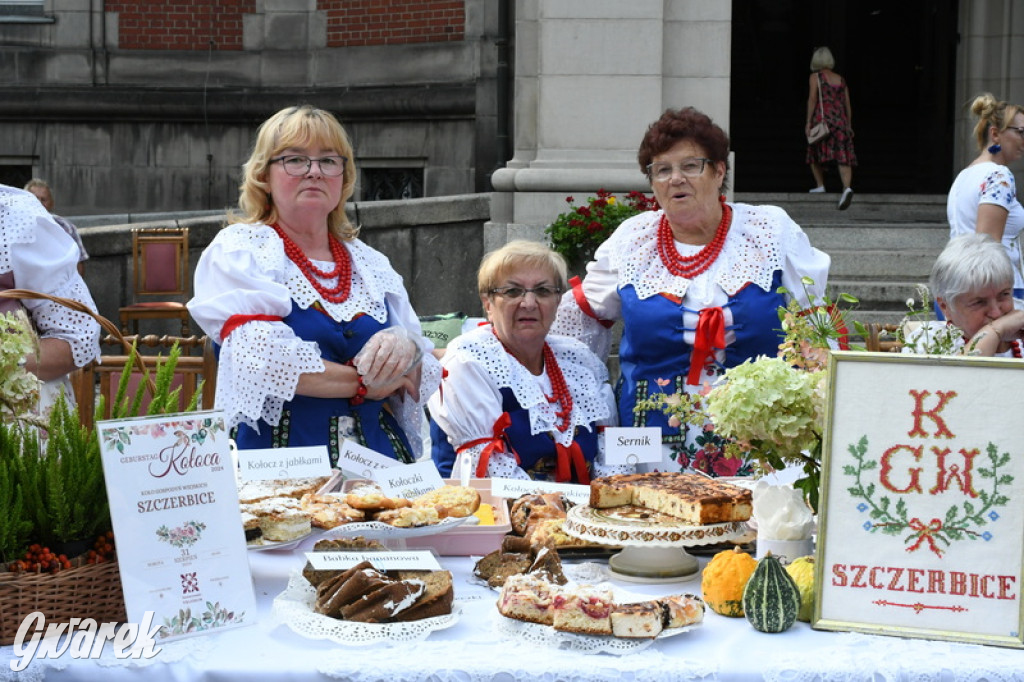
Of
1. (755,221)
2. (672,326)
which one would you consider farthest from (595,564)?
(755,221)

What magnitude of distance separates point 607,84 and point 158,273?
368 cm

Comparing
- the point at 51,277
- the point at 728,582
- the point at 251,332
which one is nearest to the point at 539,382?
the point at 251,332

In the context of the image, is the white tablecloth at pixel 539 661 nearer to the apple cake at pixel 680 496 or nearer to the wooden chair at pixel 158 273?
the apple cake at pixel 680 496

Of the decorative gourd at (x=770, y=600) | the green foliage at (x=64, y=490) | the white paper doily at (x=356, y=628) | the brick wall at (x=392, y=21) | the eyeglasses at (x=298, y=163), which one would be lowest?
the white paper doily at (x=356, y=628)

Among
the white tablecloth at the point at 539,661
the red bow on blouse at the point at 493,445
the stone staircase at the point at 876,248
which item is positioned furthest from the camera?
the stone staircase at the point at 876,248

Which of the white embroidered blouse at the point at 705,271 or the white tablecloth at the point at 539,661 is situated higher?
the white embroidered blouse at the point at 705,271

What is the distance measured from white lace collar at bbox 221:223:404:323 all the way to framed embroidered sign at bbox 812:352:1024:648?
1607 millimetres

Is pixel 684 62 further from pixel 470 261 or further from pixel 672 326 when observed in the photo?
pixel 672 326

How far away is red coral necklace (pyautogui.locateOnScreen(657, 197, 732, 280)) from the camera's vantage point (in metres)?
3.71

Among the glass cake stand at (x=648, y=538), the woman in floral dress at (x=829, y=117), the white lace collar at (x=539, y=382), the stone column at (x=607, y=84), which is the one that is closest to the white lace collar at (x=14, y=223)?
the white lace collar at (x=539, y=382)

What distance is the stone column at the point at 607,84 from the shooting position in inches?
328

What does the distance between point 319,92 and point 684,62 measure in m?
5.94

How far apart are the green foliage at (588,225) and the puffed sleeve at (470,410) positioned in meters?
4.21

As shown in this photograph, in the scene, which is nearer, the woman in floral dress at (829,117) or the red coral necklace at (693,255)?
the red coral necklace at (693,255)
